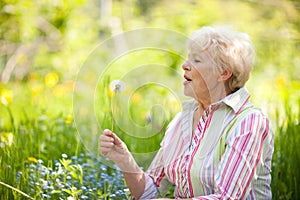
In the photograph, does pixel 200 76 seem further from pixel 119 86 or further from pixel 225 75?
→ pixel 119 86

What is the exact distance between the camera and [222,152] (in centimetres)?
217

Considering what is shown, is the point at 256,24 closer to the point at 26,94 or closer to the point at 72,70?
the point at 72,70

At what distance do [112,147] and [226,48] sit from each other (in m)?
0.58

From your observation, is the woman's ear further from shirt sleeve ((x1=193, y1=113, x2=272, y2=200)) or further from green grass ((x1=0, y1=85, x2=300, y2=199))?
green grass ((x1=0, y1=85, x2=300, y2=199))

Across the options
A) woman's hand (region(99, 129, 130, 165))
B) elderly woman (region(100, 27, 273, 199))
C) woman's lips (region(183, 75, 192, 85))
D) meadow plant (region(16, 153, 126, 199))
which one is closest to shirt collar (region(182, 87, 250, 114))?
elderly woman (region(100, 27, 273, 199))

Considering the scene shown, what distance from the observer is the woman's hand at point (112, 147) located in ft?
7.29

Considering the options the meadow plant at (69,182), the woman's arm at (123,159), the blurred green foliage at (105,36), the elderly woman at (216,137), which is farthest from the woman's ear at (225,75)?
the blurred green foliage at (105,36)

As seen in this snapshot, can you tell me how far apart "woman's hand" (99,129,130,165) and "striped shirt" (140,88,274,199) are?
8.8 inches

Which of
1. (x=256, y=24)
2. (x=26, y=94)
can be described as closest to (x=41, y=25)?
(x=26, y=94)

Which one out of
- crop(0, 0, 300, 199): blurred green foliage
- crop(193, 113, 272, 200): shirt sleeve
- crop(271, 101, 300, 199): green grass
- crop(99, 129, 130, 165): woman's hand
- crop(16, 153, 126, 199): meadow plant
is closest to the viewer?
crop(193, 113, 272, 200): shirt sleeve

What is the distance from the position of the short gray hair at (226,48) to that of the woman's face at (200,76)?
2 cm

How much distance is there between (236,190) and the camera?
82.3 inches

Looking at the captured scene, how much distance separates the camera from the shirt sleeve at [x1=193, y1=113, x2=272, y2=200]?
6.86ft

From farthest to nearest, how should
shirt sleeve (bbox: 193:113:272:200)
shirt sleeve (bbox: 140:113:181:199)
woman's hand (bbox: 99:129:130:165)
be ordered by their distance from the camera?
1. shirt sleeve (bbox: 140:113:181:199)
2. woman's hand (bbox: 99:129:130:165)
3. shirt sleeve (bbox: 193:113:272:200)
